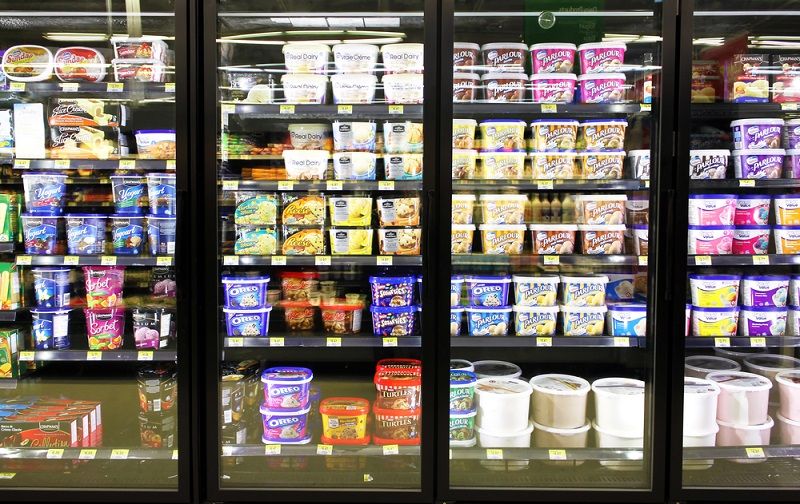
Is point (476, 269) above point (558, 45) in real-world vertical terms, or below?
below

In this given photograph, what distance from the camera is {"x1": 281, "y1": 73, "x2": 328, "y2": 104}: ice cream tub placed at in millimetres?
2373

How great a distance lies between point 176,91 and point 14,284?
120cm

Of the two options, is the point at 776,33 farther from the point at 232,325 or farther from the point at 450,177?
the point at 232,325

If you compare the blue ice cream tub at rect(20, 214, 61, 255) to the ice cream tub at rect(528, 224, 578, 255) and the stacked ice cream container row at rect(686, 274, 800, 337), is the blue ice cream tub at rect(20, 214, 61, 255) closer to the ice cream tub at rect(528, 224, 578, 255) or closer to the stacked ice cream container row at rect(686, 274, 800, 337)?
the ice cream tub at rect(528, 224, 578, 255)

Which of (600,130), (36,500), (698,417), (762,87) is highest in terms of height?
(762,87)

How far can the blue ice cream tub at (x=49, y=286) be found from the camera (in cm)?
242

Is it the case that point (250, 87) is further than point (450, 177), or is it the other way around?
point (250, 87)

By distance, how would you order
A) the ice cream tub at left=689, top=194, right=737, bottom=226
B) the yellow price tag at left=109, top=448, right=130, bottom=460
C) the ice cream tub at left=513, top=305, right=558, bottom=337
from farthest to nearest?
the ice cream tub at left=513, top=305, right=558, bottom=337 → the ice cream tub at left=689, top=194, right=737, bottom=226 → the yellow price tag at left=109, top=448, right=130, bottom=460

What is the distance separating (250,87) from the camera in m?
2.43

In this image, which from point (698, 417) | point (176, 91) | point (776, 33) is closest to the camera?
point (176, 91)

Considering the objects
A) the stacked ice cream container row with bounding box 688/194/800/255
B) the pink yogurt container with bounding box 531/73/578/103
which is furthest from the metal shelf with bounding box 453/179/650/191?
the pink yogurt container with bounding box 531/73/578/103

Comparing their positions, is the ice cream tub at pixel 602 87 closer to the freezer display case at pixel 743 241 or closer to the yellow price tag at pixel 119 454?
the freezer display case at pixel 743 241

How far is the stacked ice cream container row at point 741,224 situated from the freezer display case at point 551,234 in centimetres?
22

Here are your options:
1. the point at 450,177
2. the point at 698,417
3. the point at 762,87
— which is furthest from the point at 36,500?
the point at 762,87
